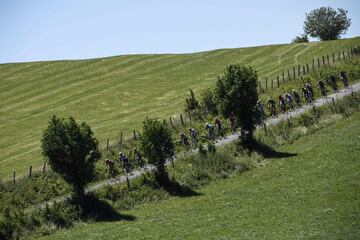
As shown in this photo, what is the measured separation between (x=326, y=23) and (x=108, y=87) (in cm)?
8329

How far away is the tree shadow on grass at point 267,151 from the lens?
48.2 m

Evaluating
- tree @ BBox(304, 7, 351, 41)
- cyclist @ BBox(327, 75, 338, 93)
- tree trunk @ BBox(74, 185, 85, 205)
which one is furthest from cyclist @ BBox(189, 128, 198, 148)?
tree @ BBox(304, 7, 351, 41)

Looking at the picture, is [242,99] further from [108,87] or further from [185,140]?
[108,87]

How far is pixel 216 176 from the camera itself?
46.5 m

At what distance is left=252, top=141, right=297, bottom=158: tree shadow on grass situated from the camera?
4820cm

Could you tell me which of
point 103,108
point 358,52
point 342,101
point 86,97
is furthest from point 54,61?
point 342,101

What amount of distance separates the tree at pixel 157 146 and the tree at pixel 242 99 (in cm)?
990

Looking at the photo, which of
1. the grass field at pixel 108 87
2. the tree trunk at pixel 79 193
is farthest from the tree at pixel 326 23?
the tree trunk at pixel 79 193

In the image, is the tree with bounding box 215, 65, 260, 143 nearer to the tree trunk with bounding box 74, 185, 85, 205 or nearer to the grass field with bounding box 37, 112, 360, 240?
the grass field with bounding box 37, 112, 360, 240

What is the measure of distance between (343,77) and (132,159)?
106 ft

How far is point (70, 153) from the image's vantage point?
42000mm

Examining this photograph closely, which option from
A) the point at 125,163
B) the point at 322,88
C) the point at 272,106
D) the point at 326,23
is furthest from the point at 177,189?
the point at 326,23

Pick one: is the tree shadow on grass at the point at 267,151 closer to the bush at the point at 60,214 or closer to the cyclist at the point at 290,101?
the cyclist at the point at 290,101

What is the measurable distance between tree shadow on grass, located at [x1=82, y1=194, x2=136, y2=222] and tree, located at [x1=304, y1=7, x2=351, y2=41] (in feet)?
408
